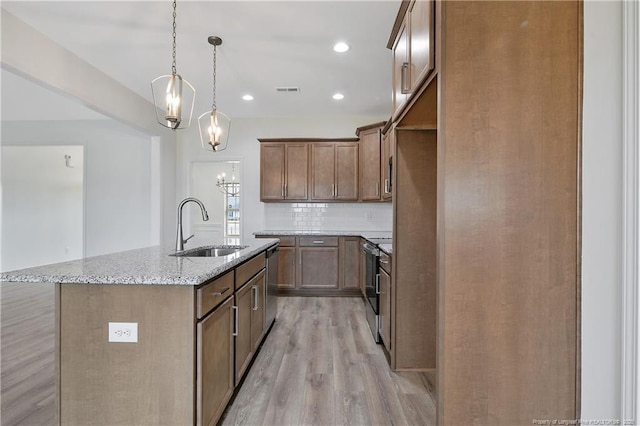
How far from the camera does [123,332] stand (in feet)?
4.84

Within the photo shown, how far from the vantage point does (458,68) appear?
49.7 inches

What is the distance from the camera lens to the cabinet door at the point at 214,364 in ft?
4.90

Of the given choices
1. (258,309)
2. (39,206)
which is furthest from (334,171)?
(39,206)

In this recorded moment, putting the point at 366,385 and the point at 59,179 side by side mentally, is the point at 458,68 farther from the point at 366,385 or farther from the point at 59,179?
the point at 59,179

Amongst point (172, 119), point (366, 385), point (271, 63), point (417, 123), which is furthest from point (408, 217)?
point (271, 63)

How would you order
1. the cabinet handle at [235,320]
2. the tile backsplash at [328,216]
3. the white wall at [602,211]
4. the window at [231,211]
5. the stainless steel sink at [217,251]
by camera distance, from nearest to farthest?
the white wall at [602,211], the cabinet handle at [235,320], the stainless steel sink at [217,251], the tile backsplash at [328,216], the window at [231,211]

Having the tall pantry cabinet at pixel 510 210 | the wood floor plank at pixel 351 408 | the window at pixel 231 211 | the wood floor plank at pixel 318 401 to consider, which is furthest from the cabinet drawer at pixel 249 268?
the window at pixel 231 211

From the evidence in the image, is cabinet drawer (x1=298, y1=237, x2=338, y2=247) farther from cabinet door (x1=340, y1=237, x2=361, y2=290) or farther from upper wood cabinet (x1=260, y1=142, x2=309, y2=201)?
upper wood cabinet (x1=260, y1=142, x2=309, y2=201)

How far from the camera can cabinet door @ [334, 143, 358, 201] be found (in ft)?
16.5

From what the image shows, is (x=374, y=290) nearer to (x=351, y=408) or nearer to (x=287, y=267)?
(x=351, y=408)

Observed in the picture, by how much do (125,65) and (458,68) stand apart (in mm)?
3782

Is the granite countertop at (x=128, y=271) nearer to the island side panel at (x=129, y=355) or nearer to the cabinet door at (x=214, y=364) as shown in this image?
the island side panel at (x=129, y=355)

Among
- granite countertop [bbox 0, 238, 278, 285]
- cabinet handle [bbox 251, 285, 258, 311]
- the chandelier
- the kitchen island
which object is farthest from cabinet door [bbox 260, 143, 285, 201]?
the kitchen island

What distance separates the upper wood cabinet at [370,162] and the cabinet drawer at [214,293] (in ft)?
10.7
